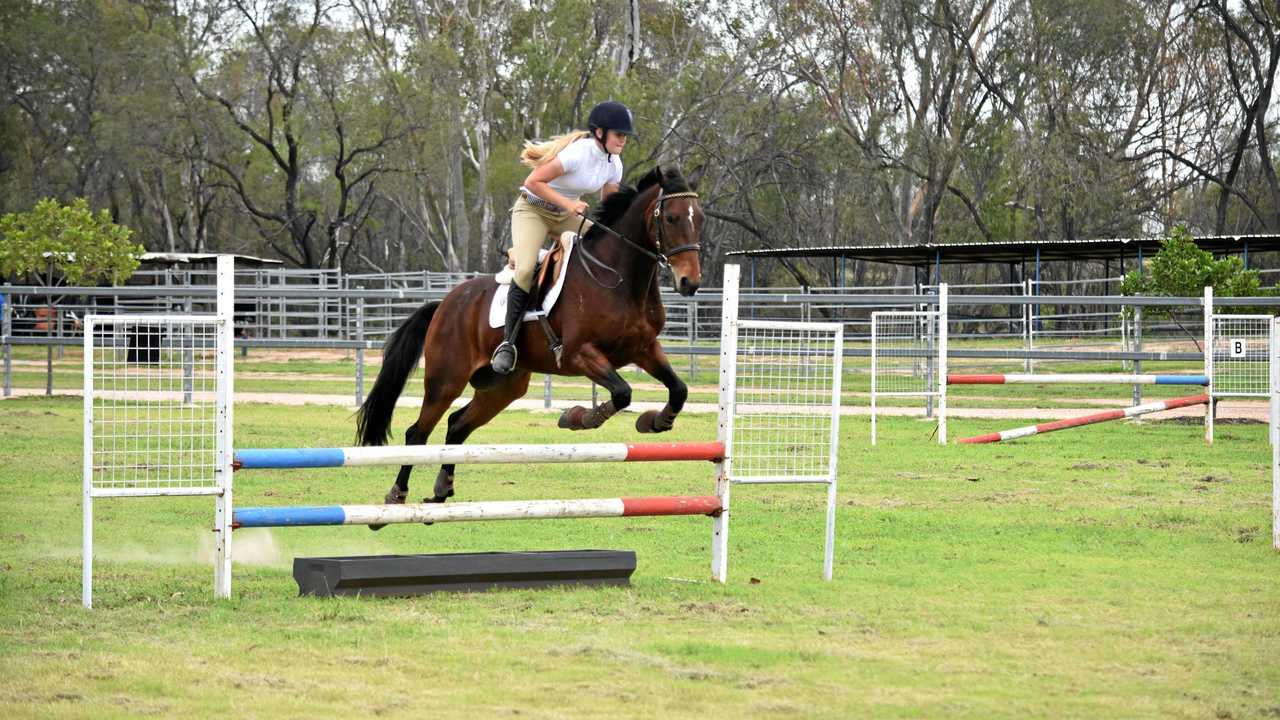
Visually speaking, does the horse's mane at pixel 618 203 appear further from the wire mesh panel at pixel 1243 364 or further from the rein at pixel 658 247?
the wire mesh panel at pixel 1243 364

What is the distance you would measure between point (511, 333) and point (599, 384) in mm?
A: 951

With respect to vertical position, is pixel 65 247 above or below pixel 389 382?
above

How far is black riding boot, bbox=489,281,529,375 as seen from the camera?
912cm

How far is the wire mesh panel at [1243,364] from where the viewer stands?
16.2 meters

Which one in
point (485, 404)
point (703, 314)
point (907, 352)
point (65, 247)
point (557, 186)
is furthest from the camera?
point (703, 314)

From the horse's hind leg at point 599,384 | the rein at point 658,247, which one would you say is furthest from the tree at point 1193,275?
the horse's hind leg at point 599,384

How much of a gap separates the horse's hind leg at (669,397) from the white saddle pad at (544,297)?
70cm

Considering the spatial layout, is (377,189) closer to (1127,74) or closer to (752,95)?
(752,95)

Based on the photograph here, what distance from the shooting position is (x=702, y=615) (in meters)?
6.49

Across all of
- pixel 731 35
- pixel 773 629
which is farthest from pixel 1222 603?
pixel 731 35

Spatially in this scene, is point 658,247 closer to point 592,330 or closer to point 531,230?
point 592,330

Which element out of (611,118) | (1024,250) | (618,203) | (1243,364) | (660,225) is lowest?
(1243,364)

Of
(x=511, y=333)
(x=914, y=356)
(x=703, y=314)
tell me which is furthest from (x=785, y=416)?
(x=703, y=314)

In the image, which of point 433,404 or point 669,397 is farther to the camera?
point 433,404
